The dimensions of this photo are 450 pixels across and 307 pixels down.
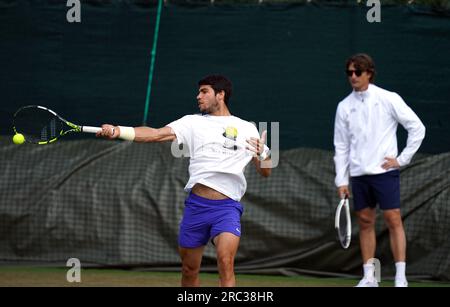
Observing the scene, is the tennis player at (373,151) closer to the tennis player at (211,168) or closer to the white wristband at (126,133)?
the tennis player at (211,168)

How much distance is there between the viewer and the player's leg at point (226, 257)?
662cm

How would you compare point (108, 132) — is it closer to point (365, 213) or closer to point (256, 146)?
point (256, 146)

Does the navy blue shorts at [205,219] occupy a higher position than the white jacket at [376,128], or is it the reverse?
the white jacket at [376,128]

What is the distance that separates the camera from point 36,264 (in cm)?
956

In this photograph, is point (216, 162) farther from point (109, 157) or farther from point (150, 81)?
point (150, 81)

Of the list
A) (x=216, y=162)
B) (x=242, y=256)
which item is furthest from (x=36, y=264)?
(x=216, y=162)

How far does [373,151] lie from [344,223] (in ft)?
2.09

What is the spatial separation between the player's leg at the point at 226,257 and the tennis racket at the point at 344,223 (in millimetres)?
1710

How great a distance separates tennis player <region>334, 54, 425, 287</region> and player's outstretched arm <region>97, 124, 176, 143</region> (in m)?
2.09

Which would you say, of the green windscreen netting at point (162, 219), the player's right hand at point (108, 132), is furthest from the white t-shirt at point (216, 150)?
the green windscreen netting at point (162, 219)

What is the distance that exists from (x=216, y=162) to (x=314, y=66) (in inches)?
163

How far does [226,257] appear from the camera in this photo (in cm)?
664

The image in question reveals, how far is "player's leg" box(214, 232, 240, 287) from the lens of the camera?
6625mm
